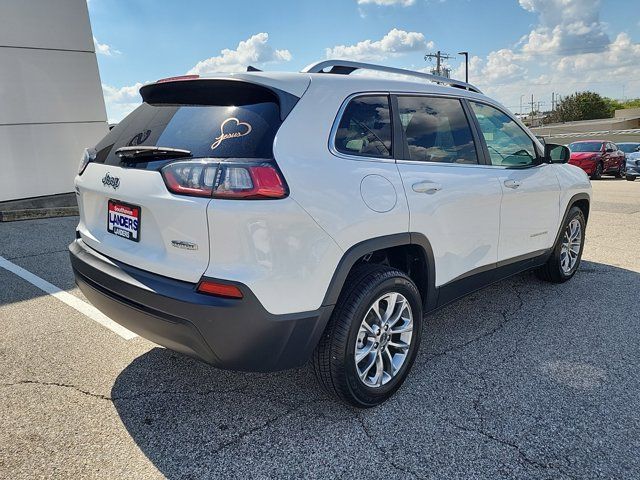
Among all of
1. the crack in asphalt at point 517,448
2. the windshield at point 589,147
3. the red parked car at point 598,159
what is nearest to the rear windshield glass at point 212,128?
the crack in asphalt at point 517,448

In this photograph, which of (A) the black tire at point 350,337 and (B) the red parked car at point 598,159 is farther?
(B) the red parked car at point 598,159

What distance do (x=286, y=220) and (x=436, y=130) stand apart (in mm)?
1535

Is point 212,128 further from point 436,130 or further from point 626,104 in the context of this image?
point 626,104

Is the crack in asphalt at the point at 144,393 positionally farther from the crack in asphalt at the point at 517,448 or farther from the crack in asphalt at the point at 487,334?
the crack in asphalt at the point at 487,334

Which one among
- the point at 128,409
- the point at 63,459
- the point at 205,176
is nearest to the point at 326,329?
the point at 205,176

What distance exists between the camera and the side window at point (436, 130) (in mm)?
3035

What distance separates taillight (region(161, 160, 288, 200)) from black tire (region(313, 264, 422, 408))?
705mm

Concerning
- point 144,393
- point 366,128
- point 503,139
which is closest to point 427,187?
point 366,128

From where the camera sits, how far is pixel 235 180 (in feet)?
7.21

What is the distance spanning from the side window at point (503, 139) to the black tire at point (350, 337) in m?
1.62

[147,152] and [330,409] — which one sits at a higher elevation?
[147,152]

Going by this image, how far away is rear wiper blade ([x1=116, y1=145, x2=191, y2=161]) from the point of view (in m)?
2.37

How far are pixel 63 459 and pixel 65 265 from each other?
12.6 ft

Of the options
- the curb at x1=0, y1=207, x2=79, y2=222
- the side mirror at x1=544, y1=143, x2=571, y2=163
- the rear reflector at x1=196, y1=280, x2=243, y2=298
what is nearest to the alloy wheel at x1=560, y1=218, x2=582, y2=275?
the side mirror at x1=544, y1=143, x2=571, y2=163
